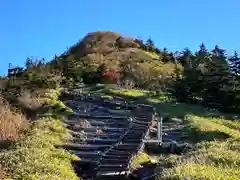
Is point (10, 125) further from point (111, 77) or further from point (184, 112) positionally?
point (111, 77)

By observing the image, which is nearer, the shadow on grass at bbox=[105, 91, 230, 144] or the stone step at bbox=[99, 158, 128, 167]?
the stone step at bbox=[99, 158, 128, 167]

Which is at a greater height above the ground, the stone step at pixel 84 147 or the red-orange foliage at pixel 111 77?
the red-orange foliage at pixel 111 77

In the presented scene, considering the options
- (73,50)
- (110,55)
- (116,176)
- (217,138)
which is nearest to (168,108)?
(217,138)

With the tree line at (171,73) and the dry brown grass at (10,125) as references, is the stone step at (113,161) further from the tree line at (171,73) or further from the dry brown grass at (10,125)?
the tree line at (171,73)

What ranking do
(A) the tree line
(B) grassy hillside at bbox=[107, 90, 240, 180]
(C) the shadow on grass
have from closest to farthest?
1. (B) grassy hillside at bbox=[107, 90, 240, 180]
2. (C) the shadow on grass
3. (A) the tree line

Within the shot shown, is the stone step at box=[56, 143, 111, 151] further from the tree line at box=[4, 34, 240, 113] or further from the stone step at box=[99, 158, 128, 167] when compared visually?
the tree line at box=[4, 34, 240, 113]

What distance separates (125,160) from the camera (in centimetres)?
1612

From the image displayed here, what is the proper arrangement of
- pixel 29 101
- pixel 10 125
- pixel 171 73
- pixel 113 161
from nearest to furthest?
pixel 113 161 → pixel 10 125 → pixel 29 101 → pixel 171 73

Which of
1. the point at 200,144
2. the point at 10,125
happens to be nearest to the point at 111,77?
the point at 10,125

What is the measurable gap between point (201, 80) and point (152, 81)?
8.80 metres

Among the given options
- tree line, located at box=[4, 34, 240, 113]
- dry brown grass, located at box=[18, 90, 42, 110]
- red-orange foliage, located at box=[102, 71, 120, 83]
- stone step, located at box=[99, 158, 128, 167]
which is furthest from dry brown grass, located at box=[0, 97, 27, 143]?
red-orange foliage, located at box=[102, 71, 120, 83]

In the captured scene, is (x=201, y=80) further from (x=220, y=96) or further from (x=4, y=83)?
(x=4, y=83)

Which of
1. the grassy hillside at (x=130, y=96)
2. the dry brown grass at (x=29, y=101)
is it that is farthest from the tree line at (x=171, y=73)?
the dry brown grass at (x=29, y=101)

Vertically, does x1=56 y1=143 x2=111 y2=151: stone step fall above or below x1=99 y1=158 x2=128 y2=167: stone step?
above
